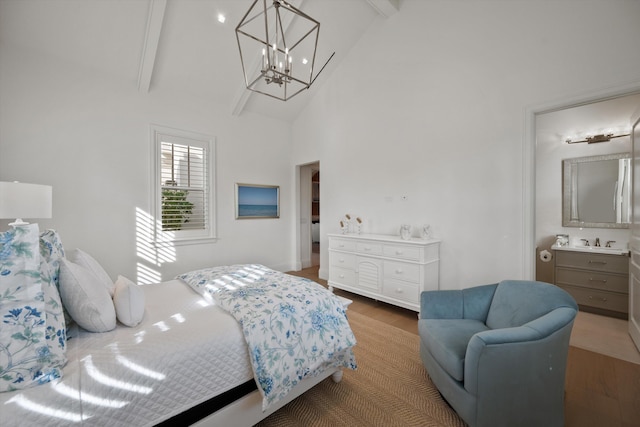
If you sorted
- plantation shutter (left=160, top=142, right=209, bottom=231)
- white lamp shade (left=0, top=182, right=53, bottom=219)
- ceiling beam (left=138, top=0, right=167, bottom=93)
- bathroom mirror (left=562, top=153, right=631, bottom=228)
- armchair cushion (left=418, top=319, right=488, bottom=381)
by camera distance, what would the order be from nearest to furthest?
armchair cushion (left=418, top=319, right=488, bottom=381), white lamp shade (left=0, top=182, right=53, bottom=219), ceiling beam (left=138, top=0, right=167, bottom=93), bathroom mirror (left=562, top=153, right=631, bottom=228), plantation shutter (left=160, top=142, right=209, bottom=231)

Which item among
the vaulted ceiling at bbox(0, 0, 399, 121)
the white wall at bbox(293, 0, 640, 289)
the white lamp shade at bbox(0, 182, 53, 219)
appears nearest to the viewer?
the white lamp shade at bbox(0, 182, 53, 219)

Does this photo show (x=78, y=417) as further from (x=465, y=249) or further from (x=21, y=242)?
(x=465, y=249)

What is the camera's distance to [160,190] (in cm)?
383

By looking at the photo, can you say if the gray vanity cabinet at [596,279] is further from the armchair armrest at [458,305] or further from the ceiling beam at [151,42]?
the ceiling beam at [151,42]

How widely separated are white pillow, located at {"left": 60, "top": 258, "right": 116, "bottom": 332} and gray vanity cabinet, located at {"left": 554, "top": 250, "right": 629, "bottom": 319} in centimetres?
450

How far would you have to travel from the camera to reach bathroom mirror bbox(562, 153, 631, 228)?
127 inches

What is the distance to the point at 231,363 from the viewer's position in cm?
141

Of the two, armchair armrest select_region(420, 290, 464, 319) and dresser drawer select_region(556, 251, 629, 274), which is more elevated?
dresser drawer select_region(556, 251, 629, 274)

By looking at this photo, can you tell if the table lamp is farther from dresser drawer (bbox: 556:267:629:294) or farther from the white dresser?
dresser drawer (bbox: 556:267:629:294)

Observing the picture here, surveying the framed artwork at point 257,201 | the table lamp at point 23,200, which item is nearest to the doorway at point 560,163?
the framed artwork at point 257,201

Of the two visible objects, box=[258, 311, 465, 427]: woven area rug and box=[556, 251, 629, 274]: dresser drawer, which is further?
box=[556, 251, 629, 274]: dresser drawer

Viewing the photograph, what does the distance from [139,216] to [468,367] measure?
4009 mm

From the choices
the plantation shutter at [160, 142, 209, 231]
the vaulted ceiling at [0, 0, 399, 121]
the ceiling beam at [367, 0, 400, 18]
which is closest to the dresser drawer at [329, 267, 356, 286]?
the plantation shutter at [160, 142, 209, 231]

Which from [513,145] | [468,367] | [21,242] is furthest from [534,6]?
[21,242]
